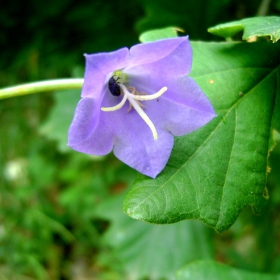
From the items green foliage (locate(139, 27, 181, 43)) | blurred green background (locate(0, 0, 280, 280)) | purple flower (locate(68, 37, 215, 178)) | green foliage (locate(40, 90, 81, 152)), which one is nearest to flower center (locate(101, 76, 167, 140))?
purple flower (locate(68, 37, 215, 178))

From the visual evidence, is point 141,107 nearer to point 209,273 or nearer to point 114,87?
Answer: point 114,87

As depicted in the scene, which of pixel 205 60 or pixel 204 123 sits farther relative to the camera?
pixel 205 60

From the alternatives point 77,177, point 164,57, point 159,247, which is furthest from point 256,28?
point 77,177

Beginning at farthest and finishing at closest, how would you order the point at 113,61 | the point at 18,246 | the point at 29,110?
1. the point at 29,110
2. the point at 18,246
3. the point at 113,61

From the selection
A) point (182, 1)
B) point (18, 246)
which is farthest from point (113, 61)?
point (18, 246)

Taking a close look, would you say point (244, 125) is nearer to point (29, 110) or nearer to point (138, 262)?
point (138, 262)

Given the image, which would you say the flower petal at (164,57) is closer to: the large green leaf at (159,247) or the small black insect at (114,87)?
the small black insect at (114,87)
